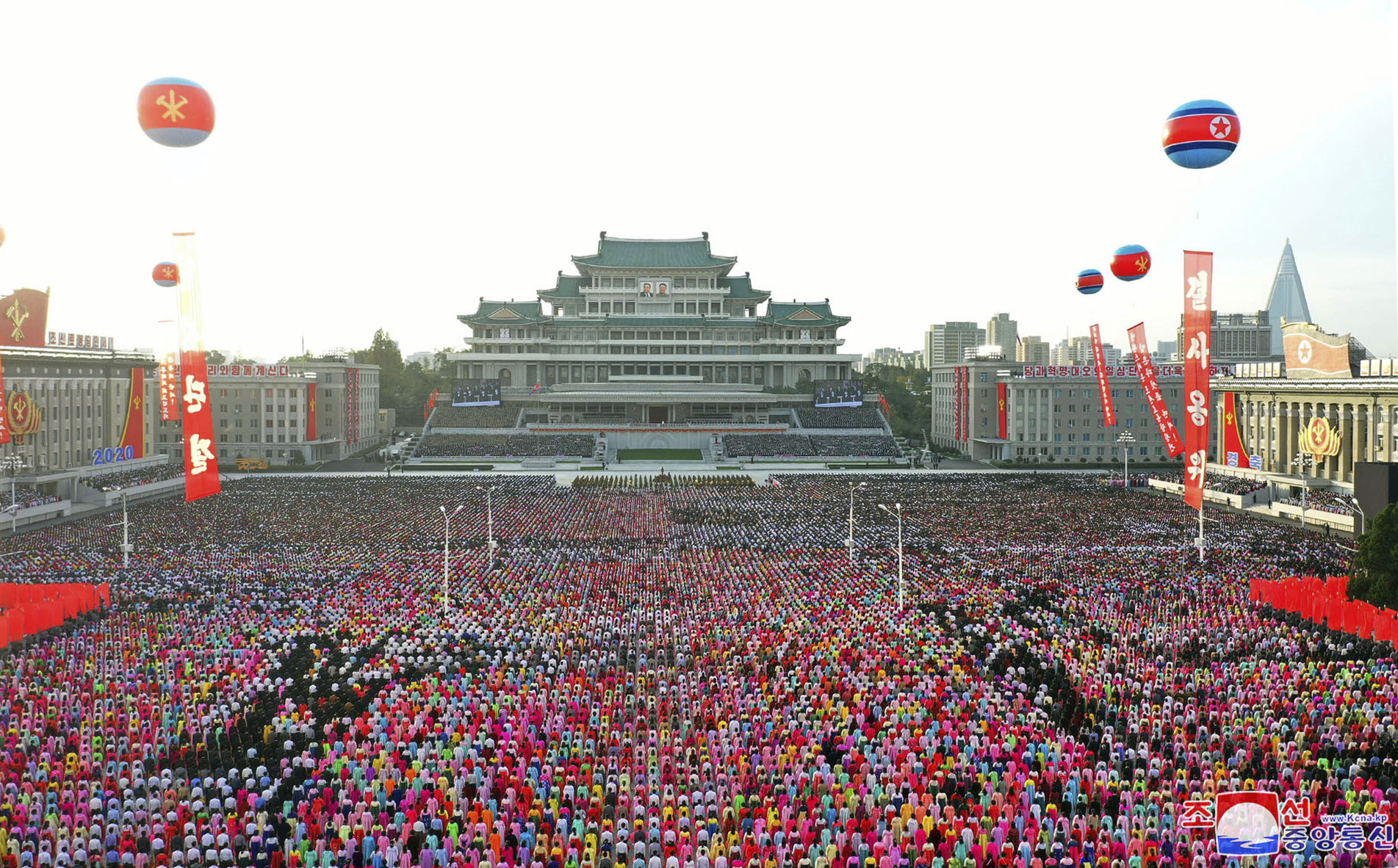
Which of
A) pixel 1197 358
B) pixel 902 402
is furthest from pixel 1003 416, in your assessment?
pixel 1197 358

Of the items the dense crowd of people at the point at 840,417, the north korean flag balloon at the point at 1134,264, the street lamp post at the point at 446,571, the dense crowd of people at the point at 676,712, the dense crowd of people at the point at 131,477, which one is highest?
the north korean flag balloon at the point at 1134,264

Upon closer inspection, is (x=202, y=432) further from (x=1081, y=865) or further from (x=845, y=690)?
(x=1081, y=865)

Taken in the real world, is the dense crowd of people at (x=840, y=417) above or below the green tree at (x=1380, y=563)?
above

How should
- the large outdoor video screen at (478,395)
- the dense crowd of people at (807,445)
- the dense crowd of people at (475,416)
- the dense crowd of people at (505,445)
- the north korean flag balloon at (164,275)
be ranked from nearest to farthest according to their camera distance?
the north korean flag balloon at (164,275), the dense crowd of people at (505,445), the dense crowd of people at (807,445), the dense crowd of people at (475,416), the large outdoor video screen at (478,395)

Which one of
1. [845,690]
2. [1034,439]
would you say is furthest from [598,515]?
[1034,439]

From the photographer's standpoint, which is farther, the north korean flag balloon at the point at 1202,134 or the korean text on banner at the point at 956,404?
the korean text on banner at the point at 956,404

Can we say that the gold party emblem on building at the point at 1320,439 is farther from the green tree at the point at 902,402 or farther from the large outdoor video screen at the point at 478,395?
the large outdoor video screen at the point at 478,395

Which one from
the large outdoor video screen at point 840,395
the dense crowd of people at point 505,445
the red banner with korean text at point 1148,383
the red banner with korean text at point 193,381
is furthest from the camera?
the large outdoor video screen at point 840,395

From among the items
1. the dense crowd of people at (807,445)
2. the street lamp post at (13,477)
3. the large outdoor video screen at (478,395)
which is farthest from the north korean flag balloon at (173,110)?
the large outdoor video screen at (478,395)
